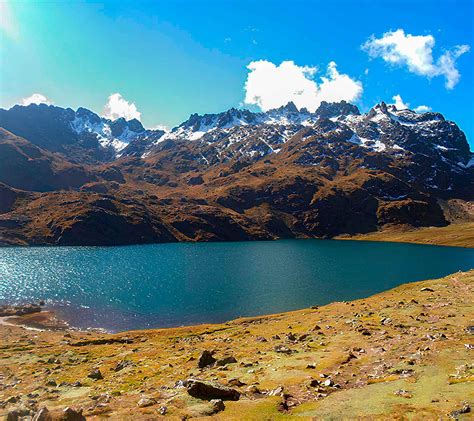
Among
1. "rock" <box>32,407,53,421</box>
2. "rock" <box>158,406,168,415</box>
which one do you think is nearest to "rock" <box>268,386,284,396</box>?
"rock" <box>158,406,168,415</box>

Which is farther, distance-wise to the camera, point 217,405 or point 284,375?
point 284,375

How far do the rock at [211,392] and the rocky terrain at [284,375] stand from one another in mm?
57

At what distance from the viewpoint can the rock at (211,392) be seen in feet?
67.5

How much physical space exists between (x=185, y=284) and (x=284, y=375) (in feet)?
321

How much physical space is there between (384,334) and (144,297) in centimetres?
8091

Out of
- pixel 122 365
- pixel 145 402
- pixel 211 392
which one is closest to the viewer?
pixel 145 402

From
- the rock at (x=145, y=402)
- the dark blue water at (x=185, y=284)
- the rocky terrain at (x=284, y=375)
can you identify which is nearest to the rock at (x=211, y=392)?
the rocky terrain at (x=284, y=375)

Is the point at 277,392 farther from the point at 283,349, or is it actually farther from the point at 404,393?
the point at 283,349

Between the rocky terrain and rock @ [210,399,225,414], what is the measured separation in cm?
6

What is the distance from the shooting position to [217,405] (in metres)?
18.7

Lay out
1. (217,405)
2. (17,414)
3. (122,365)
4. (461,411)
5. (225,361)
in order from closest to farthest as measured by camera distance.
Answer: (461,411) → (217,405) → (17,414) → (225,361) → (122,365)

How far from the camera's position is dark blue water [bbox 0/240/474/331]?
89.6 meters

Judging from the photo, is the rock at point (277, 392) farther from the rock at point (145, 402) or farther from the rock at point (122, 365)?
the rock at point (122, 365)

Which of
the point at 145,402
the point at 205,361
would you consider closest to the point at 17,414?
the point at 145,402
